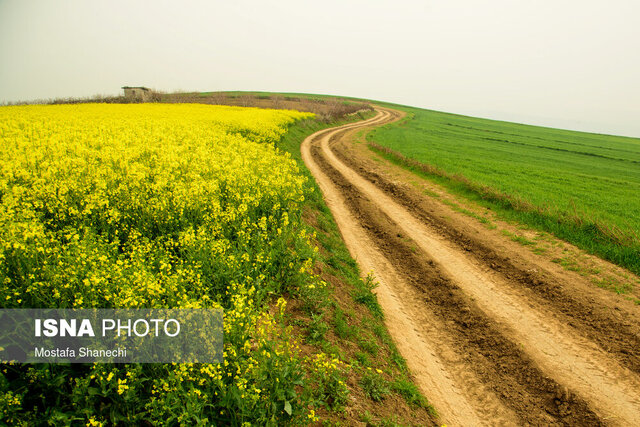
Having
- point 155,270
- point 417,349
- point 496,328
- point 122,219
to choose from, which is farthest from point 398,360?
point 122,219

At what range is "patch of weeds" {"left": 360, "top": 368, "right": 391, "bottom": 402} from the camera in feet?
17.9

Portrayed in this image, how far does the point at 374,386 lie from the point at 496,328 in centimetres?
437

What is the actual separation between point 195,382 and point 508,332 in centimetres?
765

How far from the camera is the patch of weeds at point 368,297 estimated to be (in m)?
8.30

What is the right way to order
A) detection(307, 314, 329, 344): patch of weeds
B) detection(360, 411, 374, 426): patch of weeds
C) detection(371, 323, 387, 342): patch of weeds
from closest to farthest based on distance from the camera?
1. detection(360, 411, 374, 426): patch of weeds
2. detection(307, 314, 329, 344): patch of weeds
3. detection(371, 323, 387, 342): patch of weeds

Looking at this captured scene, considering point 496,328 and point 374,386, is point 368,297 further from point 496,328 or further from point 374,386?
point 496,328

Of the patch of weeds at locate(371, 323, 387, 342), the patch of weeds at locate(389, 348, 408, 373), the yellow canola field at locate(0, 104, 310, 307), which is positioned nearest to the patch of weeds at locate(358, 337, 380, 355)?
the patch of weeds at locate(389, 348, 408, 373)

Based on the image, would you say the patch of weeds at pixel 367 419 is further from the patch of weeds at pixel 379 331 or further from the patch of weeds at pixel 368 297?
the patch of weeds at pixel 368 297

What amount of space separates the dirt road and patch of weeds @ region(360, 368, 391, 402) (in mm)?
1098

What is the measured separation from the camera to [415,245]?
40.4ft

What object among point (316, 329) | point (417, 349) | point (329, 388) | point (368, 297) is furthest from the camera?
point (368, 297)

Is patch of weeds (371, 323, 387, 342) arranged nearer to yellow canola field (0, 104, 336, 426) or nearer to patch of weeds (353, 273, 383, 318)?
patch of weeds (353, 273, 383, 318)

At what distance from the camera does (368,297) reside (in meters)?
8.54

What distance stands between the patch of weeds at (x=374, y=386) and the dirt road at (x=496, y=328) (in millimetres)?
1098
